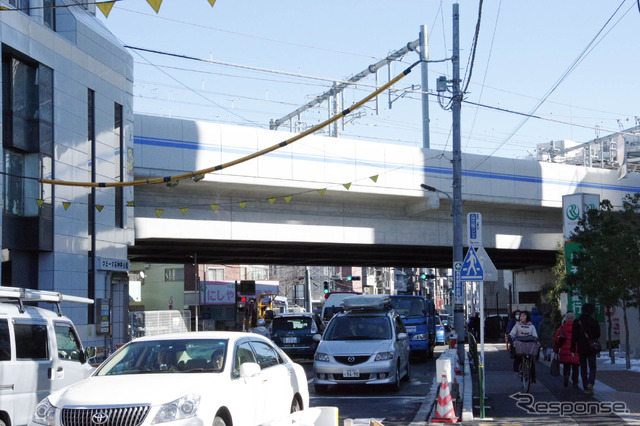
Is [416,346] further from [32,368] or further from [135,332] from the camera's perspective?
[32,368]

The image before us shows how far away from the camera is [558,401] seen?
48.0 ft

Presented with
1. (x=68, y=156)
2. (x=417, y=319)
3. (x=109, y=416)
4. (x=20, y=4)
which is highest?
(x=20, y=4)

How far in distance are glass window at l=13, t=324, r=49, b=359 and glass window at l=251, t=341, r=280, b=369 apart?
9.90 feet

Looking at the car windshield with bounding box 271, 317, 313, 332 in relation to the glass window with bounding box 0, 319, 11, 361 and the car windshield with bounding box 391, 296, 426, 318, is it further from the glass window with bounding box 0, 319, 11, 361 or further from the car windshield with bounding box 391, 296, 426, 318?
the glass window with bounding box 0, 319, 11, 361

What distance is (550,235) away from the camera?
4112 centimetres

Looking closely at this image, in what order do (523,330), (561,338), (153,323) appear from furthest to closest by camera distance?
(153,323) → (523,330) → (561,338)

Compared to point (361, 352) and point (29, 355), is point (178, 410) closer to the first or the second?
point (29, 355)

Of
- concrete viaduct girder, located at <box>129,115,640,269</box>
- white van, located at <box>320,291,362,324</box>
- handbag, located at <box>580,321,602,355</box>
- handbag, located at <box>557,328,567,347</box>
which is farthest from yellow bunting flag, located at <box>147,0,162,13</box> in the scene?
white van, located at <box>320,291,362,324</box>

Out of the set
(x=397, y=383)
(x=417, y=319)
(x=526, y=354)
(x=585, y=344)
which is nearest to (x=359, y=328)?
(x=397, y=383)

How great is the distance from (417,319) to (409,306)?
2.34 ft

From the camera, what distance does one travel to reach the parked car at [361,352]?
17.0 m

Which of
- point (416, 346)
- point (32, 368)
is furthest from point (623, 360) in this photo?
point (32, 368)

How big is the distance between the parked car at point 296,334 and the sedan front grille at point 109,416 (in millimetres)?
20566

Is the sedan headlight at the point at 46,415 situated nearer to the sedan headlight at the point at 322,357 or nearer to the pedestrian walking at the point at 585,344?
the sedan headlight at the point at 322,357
